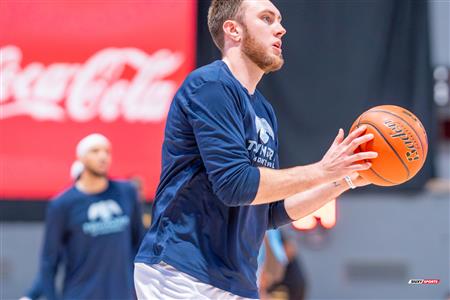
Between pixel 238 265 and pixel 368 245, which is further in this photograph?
pixel 368 245

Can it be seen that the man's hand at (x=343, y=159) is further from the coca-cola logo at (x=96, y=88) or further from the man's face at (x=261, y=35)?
the coca-cola logo at (x=96, y=88)

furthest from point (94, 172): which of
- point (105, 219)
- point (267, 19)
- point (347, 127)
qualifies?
point (347, 127)

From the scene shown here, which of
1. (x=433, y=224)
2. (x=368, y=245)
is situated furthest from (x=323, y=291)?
(x=433, y=224)

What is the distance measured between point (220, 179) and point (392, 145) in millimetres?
677

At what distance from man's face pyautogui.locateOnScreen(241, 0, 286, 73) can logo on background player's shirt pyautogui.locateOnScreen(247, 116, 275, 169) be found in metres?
0.22

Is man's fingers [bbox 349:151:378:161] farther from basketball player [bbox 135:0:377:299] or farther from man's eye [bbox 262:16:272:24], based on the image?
man's eye [bbox 262:16:272:24]

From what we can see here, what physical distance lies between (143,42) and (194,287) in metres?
6.01

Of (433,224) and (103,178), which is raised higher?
(103,178)

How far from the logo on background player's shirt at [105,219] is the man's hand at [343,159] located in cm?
279

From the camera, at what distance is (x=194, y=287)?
8.68ft

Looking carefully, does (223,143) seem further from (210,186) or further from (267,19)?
(267,19)

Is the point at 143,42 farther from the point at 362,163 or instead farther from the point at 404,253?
the point at 362,163

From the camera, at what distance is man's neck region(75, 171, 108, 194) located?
5293mm

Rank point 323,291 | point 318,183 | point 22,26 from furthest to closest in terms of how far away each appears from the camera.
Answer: point 323,291 → point 22,26 → point 318,183
